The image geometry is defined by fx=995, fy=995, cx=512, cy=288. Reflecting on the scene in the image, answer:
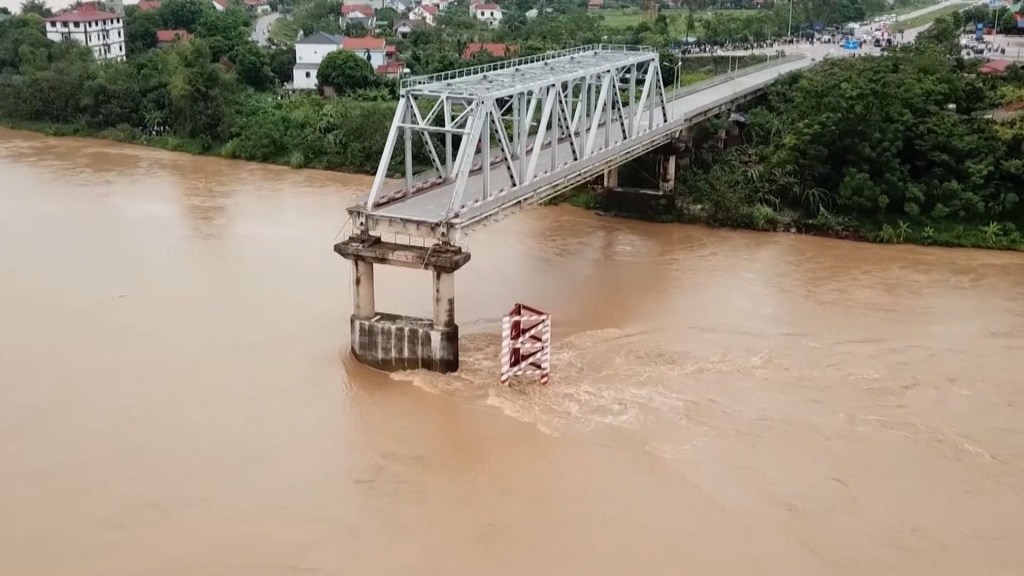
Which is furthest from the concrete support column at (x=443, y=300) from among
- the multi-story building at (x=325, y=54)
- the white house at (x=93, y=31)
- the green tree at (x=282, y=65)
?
the white house at (x=93, y=31)

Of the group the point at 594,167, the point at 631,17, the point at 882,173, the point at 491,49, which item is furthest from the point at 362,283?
the point at 631,17

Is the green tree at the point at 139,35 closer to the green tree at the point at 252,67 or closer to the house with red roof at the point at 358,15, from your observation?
the house with red roof at the point at 358,15

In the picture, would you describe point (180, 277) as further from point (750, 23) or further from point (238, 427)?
point (750, 23)

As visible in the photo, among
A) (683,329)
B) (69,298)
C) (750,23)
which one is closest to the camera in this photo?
(683,329)

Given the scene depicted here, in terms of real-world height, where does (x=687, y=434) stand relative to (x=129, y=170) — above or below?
below

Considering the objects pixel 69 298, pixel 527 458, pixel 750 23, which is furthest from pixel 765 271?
pixel 750 23

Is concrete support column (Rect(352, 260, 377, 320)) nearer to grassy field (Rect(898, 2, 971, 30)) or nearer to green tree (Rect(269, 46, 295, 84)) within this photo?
green tree (Rect(269, 46, 295, 84))
